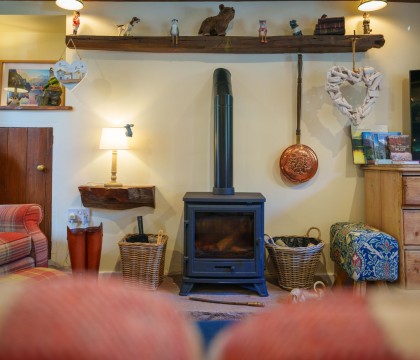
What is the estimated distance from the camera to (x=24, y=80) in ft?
10.1

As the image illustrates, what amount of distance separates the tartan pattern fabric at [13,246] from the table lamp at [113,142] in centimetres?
77

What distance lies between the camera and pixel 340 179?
282cm

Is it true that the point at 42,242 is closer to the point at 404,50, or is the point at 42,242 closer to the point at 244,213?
the point at 244,213

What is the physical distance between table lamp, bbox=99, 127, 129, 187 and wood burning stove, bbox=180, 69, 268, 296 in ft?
2.47

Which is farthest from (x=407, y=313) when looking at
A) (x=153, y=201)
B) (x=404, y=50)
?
(x=404, y=50)

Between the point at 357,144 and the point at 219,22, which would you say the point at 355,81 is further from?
the point at 219,22

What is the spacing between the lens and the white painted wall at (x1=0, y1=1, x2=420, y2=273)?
2.82m


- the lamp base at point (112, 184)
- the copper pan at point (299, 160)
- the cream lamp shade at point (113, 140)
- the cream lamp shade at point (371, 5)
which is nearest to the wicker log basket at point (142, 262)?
the lamp base at point (112, 184)

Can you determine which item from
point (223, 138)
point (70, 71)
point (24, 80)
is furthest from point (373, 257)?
point (24, 80)

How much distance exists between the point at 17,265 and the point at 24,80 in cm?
195

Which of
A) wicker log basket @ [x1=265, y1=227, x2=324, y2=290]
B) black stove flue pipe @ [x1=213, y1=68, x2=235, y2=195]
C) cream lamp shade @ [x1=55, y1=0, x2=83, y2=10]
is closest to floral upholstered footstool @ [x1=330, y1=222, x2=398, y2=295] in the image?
wicker log basket @ [x1=265, y1=227, x2=324, y2=290]

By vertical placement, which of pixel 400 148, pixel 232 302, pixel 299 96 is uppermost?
pixel 299 96

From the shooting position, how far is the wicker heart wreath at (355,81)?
101 inches

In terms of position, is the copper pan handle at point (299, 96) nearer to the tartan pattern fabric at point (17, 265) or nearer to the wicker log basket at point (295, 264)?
the wicker log basket at point (295, 264)
